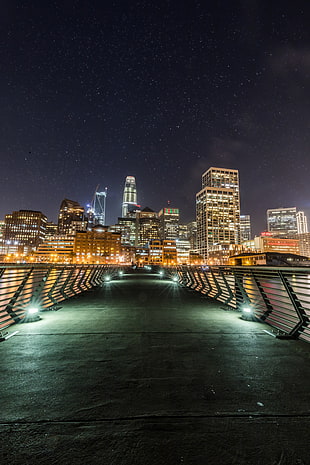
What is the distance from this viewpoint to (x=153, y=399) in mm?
3131

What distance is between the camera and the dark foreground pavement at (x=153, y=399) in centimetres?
223

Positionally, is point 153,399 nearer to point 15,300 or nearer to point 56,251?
point 15,300

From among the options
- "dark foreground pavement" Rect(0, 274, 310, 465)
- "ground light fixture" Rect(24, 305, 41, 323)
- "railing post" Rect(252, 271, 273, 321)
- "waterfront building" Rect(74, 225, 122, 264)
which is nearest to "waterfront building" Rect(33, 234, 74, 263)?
"waterfront building" Rect(74, 225, 122, 264)

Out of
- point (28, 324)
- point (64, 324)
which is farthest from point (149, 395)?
point (28, 324)

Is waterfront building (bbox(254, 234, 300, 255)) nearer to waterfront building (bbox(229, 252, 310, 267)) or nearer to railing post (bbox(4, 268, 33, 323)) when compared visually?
waterfront building (bbox(229, 252, 310, 267))

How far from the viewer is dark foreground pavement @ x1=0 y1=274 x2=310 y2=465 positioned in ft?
7.30

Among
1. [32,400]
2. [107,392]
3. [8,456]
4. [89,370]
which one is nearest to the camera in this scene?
[8,456]

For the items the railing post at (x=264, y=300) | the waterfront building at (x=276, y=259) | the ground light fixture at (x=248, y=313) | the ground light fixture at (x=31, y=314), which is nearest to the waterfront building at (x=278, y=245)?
the waterfront building at (x=276, y=259)

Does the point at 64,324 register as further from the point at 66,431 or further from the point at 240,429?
the point at 240,429

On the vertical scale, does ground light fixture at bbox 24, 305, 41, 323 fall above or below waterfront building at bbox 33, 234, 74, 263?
below

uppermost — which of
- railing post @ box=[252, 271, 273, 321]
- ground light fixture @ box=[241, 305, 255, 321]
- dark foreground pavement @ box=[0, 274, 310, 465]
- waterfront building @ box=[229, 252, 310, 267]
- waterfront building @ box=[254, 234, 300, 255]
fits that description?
waterfront building @ box=[254, 234, 300, 255]

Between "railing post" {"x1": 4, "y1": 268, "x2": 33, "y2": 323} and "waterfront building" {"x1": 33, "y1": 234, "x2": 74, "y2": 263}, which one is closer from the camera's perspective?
"railing post" {"x1": 4, "y1": 268, "x2": 33, "y2": 323}

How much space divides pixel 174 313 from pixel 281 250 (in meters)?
199

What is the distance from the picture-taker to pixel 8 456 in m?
2.16
